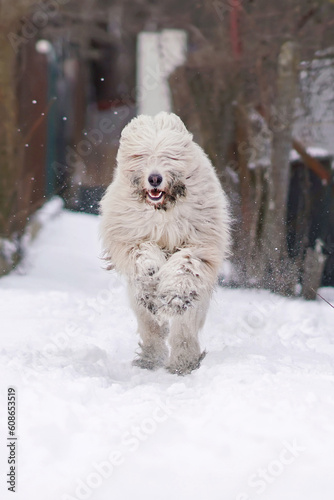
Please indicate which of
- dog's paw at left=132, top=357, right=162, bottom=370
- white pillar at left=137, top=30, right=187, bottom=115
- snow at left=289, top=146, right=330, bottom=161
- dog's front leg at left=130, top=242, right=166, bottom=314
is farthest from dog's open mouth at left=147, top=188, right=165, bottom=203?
white pillar at left=137, top=30, right=187, bottom=115

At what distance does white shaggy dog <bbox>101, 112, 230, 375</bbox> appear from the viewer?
455cm

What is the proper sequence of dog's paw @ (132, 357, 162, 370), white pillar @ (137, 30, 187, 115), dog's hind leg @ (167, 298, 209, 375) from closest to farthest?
dog's hind leg @ (167, 298, 209, 375)
dog's paw @ (132, 357, 162, 370)
white pillar @ (137, 30, 187, 115)

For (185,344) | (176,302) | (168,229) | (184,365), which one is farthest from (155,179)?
(184,365)

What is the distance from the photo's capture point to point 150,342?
5.09 metres

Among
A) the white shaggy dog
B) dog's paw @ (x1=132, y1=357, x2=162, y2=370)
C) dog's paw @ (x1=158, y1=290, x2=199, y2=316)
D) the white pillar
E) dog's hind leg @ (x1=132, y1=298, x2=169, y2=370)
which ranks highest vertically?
the white pillar

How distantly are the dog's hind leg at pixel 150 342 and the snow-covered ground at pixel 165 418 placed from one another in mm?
159

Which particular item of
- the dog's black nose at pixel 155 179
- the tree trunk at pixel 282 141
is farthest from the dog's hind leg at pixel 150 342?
the tree trunk at pixel 282 141

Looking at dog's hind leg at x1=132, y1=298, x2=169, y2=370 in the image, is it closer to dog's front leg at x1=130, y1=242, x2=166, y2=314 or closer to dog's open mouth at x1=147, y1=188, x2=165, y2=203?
dog's front leg at x1=130, y1=242, x2=166, y2=314

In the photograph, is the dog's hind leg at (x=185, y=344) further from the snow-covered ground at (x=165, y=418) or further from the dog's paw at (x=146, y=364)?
the dog's paw at (x=146, y=364)

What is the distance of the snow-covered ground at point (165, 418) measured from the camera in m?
3.02

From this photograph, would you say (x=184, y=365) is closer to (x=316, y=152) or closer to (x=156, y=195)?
(x=156, y=195)

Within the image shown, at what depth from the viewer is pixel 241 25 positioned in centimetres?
812

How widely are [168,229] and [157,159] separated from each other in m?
0.46

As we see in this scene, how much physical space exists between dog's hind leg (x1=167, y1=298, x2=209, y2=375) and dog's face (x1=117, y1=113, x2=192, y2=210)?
2.38 ft
